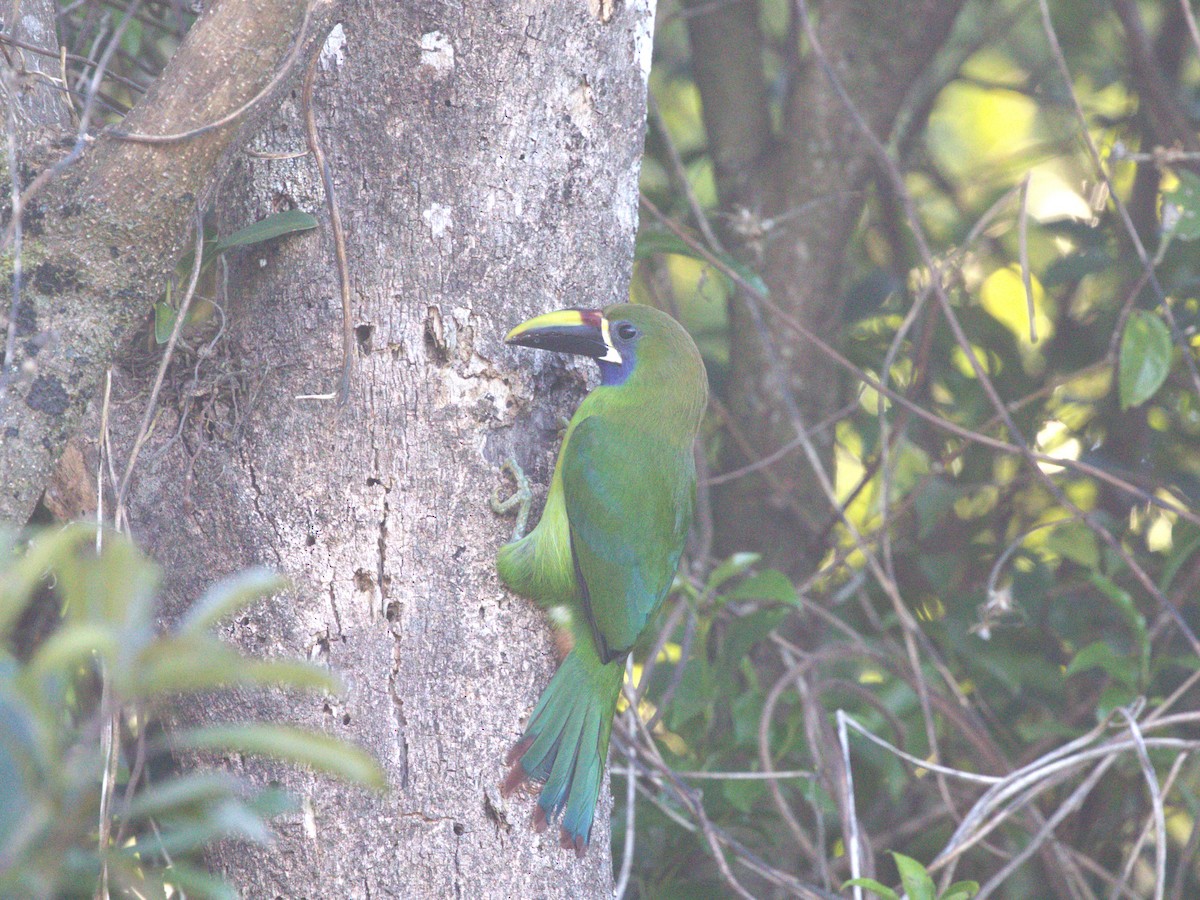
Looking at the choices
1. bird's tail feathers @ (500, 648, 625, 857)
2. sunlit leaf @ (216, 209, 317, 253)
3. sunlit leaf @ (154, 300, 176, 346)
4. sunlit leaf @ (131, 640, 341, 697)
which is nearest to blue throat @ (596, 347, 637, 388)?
bird's tail feathers @ (500, 648, 625, 857)

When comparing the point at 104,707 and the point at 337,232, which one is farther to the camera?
the point at 337,232

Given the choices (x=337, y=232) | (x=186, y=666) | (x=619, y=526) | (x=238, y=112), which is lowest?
(x=619, y=526)

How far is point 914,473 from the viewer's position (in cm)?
357

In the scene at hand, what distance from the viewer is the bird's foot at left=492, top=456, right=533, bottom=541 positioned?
70.3 inches

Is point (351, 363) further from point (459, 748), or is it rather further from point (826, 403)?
point (826, 403)

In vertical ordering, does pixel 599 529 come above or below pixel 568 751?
above

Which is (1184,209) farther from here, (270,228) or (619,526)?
(270,228)

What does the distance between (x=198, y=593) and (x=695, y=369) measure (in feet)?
3.68

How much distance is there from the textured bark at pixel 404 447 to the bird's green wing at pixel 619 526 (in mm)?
240

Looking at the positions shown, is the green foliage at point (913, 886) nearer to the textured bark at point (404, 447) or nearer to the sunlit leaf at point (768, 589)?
the textured bark at point (404, 447)

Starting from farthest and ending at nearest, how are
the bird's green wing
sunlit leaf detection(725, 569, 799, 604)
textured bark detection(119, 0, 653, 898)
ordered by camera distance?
sunlit leaf detection(725, 569, 799, 604), the bird's green wing, textured bark detection(119, 0, 653, 898)

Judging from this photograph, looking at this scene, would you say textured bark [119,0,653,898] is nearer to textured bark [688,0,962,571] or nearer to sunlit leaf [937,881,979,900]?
sunlit leaf [937,881,979,900]

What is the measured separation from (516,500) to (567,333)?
0.30m

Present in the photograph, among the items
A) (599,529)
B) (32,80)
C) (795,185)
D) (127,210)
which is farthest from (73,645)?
(795,185)
